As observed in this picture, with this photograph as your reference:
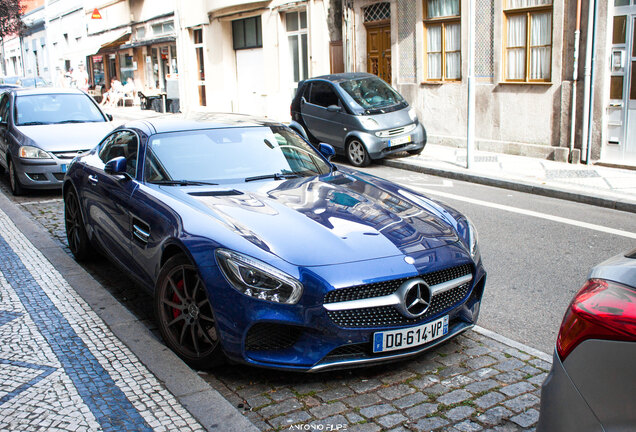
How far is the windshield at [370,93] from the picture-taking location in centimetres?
1385

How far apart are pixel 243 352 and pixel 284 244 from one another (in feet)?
2.15

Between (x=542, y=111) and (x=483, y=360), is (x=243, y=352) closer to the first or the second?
(x=483, y=360)

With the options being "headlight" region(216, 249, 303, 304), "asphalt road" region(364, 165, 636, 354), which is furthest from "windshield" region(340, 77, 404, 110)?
"headlight" region(216, 249, 303, 304)

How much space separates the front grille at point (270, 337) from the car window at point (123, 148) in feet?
7.01

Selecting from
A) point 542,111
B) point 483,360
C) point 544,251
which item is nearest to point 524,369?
point 483,360

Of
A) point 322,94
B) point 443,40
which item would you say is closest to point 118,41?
point 443,40

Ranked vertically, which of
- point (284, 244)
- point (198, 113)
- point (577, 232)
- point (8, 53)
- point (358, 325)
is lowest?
point (577, 232)

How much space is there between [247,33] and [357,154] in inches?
595

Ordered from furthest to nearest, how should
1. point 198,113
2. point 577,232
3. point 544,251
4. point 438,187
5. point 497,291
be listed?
point 438,187
point 577,232
point 544,251
point 198,113
point 497,291

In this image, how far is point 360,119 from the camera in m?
13.4

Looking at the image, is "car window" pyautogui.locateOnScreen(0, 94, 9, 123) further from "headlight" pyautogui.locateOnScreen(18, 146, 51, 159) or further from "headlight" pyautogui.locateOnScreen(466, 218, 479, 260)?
"headlight" pyautogui.locateOnScreen(466, 218, 479, 260)

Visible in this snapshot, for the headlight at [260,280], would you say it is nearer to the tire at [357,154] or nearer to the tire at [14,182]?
the tire at [14,182]

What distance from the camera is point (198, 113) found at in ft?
21.6

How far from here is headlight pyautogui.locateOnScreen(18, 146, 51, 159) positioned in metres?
10.3
